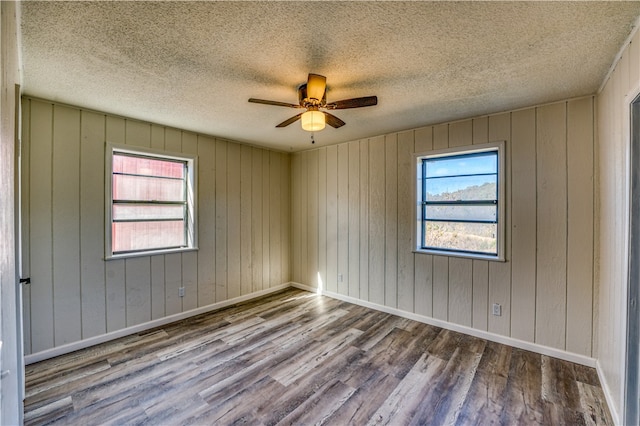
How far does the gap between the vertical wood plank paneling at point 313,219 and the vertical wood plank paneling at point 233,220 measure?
121cm

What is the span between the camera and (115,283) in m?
3.04

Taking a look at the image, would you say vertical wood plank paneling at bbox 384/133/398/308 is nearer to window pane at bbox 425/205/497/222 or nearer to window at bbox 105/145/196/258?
window pane at bbox 425/205/497/222

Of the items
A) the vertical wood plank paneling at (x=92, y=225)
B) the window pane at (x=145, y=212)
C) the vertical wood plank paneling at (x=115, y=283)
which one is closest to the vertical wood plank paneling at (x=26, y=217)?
the vertical wood plank paneling at (x=92, y=225)

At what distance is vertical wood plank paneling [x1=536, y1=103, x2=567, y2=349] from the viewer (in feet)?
8.59

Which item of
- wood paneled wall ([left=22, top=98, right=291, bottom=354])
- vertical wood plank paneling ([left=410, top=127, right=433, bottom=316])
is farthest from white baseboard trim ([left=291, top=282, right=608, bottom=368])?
wood paneled wall ([left=22, top=98, right=291, bottom=354])

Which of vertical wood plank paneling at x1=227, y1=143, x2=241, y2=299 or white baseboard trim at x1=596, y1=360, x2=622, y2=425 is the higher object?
vertical wood plank paneling at x1=227, y1=143, x2=241, y2=299

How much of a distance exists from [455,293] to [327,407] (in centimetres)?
203

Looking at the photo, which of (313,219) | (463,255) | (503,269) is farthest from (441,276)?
(313,219)

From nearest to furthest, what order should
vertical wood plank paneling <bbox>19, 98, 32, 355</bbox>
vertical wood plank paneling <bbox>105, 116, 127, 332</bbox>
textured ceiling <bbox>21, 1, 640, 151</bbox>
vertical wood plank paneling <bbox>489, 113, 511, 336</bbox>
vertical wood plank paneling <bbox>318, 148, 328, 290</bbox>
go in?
textured ceiling <bbox>21, 1, 640, 151</bbox> → vertical wood plank paneling <bbox>19, 98, 32, 355</bbox> → vertical wood plank paneling <bbox>489, 113, 511, 336</bbox> → vertical wood plank paneling <bbox>105, 116, 127, 332</bbox> → vertical wood plank paneling <bbox>318, 148, 328, 290</bbox>

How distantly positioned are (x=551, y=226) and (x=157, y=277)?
4.38m

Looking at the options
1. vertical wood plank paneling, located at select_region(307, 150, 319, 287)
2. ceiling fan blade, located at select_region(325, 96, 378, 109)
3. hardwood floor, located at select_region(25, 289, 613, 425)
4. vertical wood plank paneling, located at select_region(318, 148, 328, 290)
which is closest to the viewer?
hardwood floor, located at select_region(25, 289, 613, 425)

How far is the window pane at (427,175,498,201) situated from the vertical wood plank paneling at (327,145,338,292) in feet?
4.82

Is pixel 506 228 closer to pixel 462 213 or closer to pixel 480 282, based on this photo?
pixel 462 213

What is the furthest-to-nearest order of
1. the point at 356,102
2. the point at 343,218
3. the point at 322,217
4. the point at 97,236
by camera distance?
the point at 322,217, the point at 343,218, the point at 97,236, the point at 356,102
